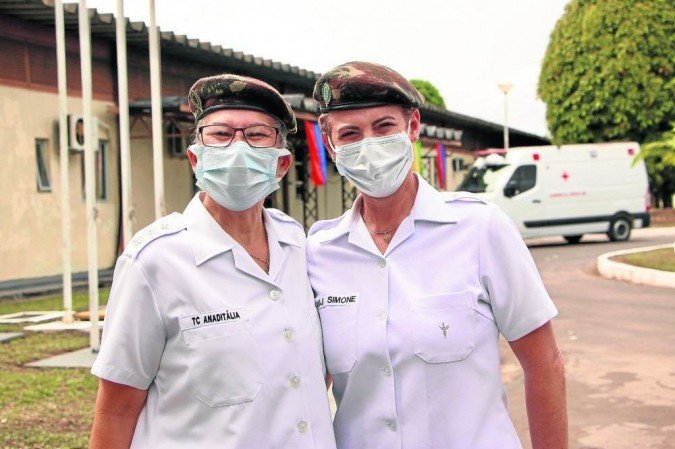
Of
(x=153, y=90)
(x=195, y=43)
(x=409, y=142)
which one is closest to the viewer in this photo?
(x=409, y=142)

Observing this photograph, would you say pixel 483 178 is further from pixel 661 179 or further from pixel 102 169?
pixel 661 179

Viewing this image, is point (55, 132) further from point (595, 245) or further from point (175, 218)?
point (175, 218)

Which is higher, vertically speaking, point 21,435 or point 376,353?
point 376,353

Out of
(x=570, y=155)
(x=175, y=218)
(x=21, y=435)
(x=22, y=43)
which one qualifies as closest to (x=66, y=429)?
(x=21, y=435)

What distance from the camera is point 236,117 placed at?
103 inches

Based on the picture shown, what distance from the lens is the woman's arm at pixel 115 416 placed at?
2.40 metres

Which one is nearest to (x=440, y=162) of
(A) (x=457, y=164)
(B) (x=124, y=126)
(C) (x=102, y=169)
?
(A) (x=457, y=164)

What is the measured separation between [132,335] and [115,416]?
0.71 feet

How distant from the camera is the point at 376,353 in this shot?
2482mm

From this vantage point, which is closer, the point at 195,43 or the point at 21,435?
the point at 21,435

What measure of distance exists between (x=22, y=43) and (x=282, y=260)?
49.4 ft

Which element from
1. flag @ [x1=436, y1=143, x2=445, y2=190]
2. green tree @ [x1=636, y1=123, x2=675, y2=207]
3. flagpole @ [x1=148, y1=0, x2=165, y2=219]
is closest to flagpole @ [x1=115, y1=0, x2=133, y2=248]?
flagpole @ [x1=148, y1=0, x2=165, y2=219]

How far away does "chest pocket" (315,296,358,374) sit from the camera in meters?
2.53

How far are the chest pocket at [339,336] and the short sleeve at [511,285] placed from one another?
369 mm
